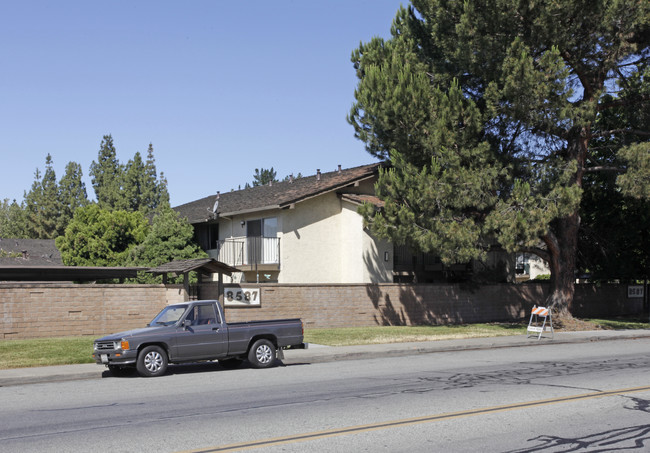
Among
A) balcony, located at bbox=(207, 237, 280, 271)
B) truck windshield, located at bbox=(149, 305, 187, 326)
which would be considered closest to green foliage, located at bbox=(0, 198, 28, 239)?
balcony, located at bbox=(207, 237, 280, 271)

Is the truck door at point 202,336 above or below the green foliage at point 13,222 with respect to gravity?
below

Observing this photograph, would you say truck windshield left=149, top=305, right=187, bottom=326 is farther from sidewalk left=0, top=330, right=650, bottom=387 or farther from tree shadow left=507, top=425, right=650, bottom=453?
tree shadow left=507, top=425, right=650, bottom=453

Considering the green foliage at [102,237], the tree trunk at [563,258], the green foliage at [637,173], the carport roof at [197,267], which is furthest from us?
the green foliage at [102,237]

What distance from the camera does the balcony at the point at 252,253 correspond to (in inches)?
1183

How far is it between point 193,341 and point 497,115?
1443 cm

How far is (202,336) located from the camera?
14.6 meters

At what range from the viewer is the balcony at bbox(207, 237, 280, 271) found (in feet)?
98.6

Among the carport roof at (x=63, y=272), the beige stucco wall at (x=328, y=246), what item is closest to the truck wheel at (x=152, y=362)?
the carport roof at (x=63, y=272)

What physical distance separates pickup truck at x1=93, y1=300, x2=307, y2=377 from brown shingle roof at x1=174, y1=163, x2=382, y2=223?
546 inches

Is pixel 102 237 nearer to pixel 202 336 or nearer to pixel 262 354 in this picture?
pixel 262 354

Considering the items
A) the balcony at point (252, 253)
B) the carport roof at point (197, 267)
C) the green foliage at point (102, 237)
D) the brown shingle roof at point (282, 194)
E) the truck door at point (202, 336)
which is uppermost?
the brown shingle roof at point (282, 194)

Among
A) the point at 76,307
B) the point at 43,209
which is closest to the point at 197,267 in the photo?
the point at 76,307

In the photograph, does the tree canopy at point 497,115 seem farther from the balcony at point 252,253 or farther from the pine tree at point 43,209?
the pine tree at point 43,209

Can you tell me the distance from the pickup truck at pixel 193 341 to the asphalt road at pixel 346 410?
1.38 ft
